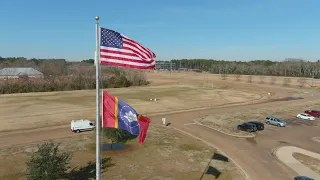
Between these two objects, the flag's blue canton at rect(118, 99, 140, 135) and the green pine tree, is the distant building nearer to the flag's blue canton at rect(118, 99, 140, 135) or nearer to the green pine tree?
the green pine tree

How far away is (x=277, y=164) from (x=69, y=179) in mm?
20672

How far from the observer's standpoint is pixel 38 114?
51250mm

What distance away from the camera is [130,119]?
41.6ft

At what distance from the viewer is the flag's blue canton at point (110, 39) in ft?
37.5

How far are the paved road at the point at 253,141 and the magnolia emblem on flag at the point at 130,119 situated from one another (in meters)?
16.6

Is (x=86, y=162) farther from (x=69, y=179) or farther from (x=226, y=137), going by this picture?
(x=226, y=137)

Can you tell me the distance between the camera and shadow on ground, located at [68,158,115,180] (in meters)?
23.8

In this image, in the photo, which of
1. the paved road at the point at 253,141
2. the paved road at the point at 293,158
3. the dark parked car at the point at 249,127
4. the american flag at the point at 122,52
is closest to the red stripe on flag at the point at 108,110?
the american flag at the point at 122,52

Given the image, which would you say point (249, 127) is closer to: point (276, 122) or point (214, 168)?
point (276, 122)

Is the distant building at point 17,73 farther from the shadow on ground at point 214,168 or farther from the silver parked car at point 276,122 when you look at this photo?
the shadow on ground at point 214,168

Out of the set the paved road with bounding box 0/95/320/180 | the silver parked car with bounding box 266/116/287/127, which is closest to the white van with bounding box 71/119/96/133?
the paved road with bounding box 0/95/320/180

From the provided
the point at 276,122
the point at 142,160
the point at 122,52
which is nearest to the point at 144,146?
the point at 142,160

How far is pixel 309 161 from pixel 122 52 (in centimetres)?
2617

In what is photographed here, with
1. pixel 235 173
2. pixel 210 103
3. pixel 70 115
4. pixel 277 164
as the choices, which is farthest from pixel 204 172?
pixel 210 103
